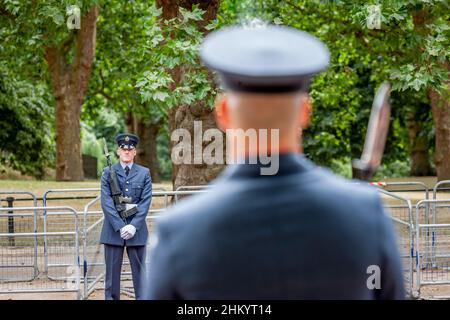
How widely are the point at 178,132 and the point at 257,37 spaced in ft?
43.5

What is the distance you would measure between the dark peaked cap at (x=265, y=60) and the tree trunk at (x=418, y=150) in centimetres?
3575

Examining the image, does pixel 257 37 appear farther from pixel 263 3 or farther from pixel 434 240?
pixel 263 3

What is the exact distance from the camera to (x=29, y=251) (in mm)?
14562

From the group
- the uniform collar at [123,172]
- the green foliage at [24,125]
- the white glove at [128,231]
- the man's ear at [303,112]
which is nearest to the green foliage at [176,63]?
the uniform collar at [123,172]

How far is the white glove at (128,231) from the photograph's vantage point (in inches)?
434

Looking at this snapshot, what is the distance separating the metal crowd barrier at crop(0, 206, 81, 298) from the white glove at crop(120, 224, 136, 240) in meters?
1.48

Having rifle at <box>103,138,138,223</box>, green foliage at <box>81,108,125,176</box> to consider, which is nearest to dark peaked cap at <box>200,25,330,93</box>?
rifle at <box>103,138,138,223</box>

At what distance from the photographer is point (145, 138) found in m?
39.5

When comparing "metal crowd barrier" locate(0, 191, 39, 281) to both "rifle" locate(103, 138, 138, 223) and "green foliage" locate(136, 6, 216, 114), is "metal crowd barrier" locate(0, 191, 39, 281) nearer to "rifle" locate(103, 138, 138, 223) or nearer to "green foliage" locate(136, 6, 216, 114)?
"green foliage" locate(136, 6, 216, 114)

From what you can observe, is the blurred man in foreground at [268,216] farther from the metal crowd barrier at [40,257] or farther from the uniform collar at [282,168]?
the metal crowd barrier at [40,257]

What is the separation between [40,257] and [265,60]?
12.7m

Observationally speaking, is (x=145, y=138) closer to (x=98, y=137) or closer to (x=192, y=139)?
(x=98, y=137)

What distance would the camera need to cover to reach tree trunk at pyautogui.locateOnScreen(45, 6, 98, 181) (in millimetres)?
28750

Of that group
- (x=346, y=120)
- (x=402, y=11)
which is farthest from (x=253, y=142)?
(x=346, y=120)
